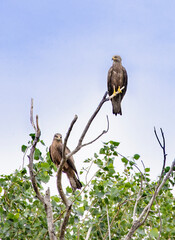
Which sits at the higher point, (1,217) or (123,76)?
(123,76)

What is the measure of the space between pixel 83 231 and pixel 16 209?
1349 mm

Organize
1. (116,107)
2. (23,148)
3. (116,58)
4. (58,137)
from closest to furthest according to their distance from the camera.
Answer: (23,148), (58,137), (116,107), (116,58)

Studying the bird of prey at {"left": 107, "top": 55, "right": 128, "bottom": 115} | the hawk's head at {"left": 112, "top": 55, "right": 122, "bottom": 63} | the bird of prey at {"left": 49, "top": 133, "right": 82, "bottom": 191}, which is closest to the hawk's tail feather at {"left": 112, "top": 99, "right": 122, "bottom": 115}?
the bird of prey at {"left": 107, "top": 55, "right": 128, "bottom": 115}

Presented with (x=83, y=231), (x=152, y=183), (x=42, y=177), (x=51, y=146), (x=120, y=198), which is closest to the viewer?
(x=42, y=177)

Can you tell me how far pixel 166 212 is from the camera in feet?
22.4

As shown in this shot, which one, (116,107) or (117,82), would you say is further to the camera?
(116,107)

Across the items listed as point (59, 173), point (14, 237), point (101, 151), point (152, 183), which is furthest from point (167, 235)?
point (59, 173)

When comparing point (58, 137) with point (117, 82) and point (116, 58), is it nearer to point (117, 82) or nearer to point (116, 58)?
point (117, 82)

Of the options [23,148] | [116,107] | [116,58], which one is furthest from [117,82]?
[23,148]

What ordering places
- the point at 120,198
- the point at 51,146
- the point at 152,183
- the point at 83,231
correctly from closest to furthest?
the point at 120,198 → the point at 152,183 → the point at 83,231 → the point at 51,146

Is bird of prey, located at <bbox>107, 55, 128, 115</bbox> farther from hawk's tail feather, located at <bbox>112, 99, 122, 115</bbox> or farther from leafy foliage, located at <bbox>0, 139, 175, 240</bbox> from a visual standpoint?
leafy foliage, located at <bbox>0, 139, 175, 240</bbox>

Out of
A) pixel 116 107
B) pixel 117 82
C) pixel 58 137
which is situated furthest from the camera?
pixel 116 107

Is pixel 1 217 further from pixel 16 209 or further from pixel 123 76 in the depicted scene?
pixel 123 76

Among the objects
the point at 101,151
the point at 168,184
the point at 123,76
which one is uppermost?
the point at 123,76
